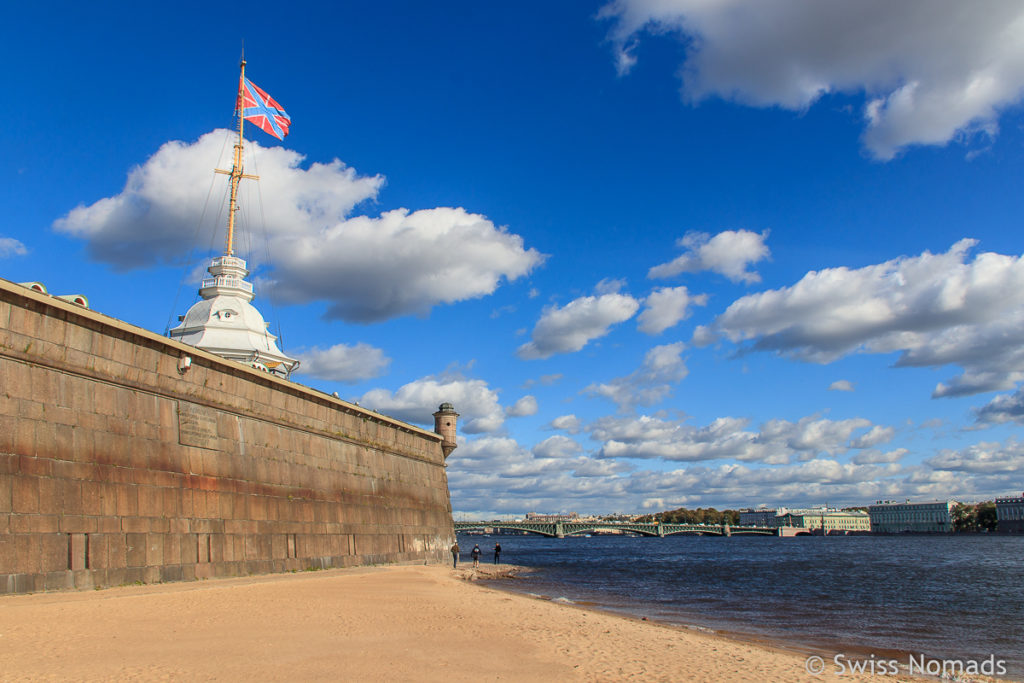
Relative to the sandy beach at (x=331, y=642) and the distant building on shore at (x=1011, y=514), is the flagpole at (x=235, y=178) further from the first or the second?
the distant building on shore at (x=1011, y=514)

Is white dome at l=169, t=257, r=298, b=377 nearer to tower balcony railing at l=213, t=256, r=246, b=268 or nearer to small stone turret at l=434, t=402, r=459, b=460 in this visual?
tower balcony railing at l=213, t=256, r=246, b=268

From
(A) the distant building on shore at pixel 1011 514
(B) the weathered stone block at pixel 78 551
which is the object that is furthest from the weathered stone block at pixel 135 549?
(A) the distant building on shore at pixel 1011 514

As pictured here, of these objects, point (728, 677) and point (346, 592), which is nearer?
point (728, 677)

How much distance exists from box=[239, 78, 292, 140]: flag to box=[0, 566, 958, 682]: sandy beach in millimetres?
→ 26718

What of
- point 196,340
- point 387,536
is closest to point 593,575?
point 387,536

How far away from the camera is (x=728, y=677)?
12.0 meters

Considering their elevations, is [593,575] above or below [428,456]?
below

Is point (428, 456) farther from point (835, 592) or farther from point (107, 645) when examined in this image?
point (107, 645)

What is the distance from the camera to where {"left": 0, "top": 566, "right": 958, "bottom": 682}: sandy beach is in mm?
10031

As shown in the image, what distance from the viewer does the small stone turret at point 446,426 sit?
48906mm

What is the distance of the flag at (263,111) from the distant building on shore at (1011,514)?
219 m

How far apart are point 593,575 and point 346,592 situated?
33.4 meters

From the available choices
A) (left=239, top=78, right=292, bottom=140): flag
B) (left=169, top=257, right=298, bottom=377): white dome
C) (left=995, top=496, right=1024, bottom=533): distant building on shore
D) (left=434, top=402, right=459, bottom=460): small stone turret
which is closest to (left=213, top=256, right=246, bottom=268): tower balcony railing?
(left=169, top=257, right=298, bottom=377): white dome

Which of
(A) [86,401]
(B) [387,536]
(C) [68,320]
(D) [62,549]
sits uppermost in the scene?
(C) [68,320]
